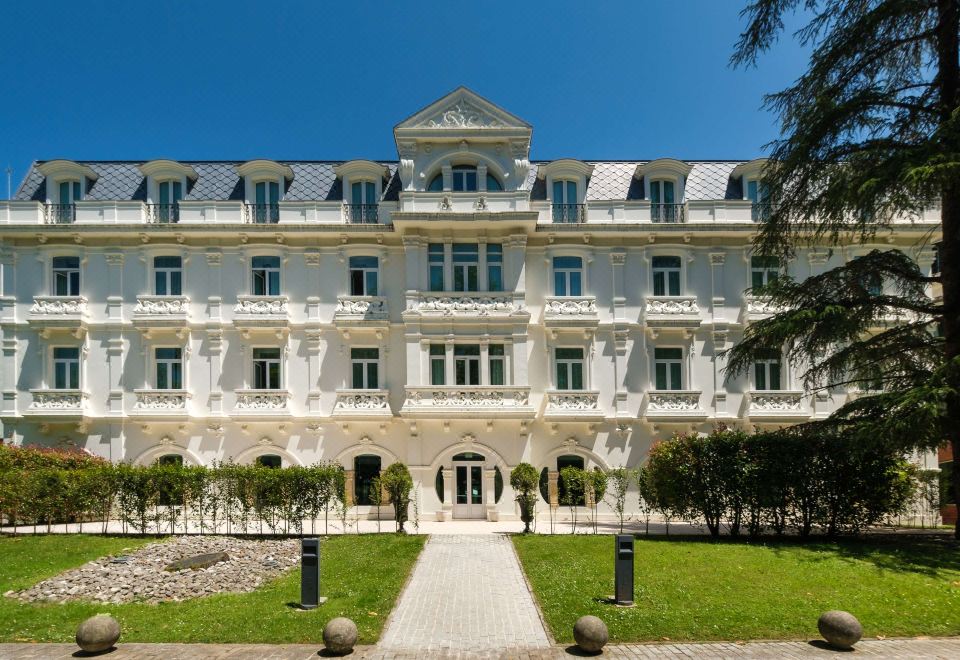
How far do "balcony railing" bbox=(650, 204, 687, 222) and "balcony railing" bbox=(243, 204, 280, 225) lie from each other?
1568 cm

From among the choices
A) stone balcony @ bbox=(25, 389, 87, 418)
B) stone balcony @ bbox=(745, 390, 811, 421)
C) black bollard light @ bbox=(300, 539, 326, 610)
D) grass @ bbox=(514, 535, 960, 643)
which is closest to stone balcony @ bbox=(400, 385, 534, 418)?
grass @ bbox=(514, 535, 960, 643)

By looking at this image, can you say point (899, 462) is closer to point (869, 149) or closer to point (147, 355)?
point (869, 149)

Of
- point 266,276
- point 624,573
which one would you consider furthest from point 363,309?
point 624,573

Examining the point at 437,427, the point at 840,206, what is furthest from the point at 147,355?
the point at 840,206

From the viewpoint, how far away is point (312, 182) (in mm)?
26312

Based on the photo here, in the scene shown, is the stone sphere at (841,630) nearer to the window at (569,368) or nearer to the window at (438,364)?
the window at (569,368)

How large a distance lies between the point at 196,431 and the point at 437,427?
9.54 m

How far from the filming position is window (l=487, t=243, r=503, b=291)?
24562 millimetres

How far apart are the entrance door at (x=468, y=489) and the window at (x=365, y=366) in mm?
4761

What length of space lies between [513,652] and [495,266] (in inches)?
669

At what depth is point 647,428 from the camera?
24312mm

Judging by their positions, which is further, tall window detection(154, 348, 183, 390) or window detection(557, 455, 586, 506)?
tall window detection(154, 348, 183, 390)

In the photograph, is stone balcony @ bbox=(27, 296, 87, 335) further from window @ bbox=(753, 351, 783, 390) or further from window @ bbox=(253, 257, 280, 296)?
window @ bbox=(753, 351, 783, 390)

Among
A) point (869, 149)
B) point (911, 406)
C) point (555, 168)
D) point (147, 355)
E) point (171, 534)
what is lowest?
point (171, 534)
